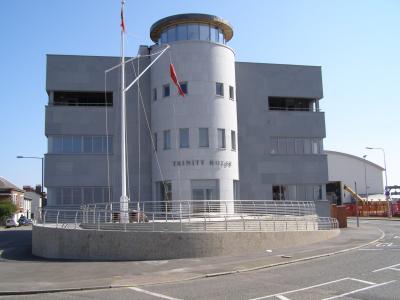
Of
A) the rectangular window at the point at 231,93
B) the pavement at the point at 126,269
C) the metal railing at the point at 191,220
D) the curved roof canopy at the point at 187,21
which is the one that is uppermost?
the curved roof canopy at the point at 187,21

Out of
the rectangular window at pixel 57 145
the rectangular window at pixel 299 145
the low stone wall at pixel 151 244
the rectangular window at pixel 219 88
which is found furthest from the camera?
the rectangular window at pixel 299 145

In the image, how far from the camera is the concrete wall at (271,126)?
36344mm

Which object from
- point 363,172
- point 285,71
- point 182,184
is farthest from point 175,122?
point 363,172

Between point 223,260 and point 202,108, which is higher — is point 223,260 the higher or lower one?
the lower one

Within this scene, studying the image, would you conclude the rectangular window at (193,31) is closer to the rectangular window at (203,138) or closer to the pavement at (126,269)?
the rectangular window at (203,138)

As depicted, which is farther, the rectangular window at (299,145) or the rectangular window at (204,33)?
the rectangular window at (299,145)

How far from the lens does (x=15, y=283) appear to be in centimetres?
1330

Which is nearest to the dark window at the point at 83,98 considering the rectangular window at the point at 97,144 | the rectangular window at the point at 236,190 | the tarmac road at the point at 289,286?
the rectangular window at the point at 97,144

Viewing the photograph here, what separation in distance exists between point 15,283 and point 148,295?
4.50 m

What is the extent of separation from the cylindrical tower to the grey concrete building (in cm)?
7

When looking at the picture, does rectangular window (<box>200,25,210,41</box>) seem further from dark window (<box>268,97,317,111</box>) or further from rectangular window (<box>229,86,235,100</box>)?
dark window (<box>268,97,317,111</box>)

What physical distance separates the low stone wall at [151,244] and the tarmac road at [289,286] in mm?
3808

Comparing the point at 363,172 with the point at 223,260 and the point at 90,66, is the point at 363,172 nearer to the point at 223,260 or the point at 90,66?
the point at 90,66

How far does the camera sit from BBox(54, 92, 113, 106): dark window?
117 ft
